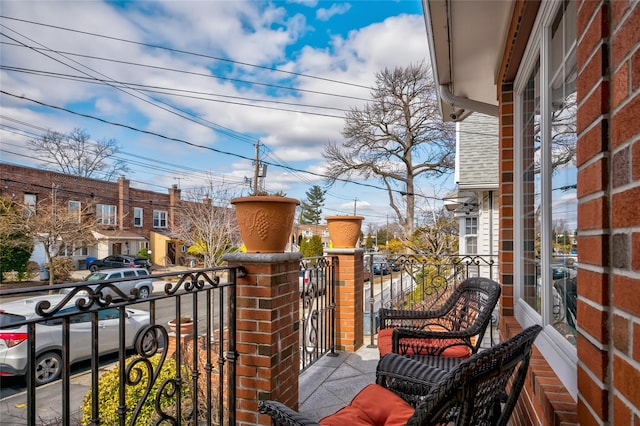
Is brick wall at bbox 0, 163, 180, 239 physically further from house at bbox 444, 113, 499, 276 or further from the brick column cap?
the brick column cap

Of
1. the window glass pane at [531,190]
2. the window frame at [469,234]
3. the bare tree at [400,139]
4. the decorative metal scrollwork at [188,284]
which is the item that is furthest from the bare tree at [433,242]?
the decorative metal scrollwork at [188,284]

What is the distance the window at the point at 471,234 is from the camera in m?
10.2

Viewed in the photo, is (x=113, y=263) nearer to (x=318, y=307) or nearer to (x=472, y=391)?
(x=318, y=307)

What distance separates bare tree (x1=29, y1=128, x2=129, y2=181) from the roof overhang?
23.8 m

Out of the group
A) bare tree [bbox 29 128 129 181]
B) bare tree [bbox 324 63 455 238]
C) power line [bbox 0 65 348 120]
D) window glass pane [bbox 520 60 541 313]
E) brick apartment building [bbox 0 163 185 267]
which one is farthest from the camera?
bare tree [bbox 29 128 129 181]

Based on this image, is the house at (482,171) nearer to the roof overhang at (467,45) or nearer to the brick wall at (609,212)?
the roof overhang at (467,45)

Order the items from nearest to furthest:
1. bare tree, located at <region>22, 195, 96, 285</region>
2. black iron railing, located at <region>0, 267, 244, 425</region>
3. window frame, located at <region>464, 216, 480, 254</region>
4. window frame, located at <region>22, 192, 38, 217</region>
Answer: black iron railing, located at <region>0, 267, 244, 425</region>, window frame, located at <region>464, 216, 480, 254</region>, bare tree, located at <region>22, 195, 96, 285</region>, window frame, located at <region>22, 192, 38, 217</region>

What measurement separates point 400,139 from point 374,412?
15.4m

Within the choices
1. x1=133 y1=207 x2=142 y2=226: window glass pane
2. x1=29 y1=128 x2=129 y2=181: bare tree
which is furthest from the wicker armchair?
x1=133 y1=207 x2=142 y2=226: window glass pane

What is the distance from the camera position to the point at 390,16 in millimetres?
12523

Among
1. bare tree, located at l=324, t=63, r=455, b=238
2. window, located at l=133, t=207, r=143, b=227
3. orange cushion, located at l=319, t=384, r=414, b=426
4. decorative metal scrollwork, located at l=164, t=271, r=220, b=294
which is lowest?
orange cushion, located at l=319, t=384, r=414, b=426

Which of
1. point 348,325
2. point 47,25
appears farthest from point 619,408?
point 47,25

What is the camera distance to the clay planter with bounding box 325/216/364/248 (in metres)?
3.62

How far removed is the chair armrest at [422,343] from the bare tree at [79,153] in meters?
24.2
